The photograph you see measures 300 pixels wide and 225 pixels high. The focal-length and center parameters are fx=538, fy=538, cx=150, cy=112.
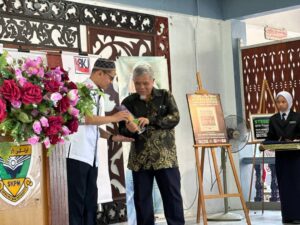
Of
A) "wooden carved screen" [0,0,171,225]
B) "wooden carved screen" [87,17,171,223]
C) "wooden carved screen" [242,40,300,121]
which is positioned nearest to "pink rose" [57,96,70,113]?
"wooden carved screen" [0,0,171,225]

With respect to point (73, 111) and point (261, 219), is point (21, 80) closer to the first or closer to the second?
point (73, 111)

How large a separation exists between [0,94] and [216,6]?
5.69 metres

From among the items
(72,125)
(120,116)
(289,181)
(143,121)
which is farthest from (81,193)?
(289,181)

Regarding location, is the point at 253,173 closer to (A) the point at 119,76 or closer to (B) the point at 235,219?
(B) the point at 235,219

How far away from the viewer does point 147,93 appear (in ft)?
13.8

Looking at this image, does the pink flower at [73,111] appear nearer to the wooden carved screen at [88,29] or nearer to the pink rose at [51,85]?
the pink rose at [51,85]

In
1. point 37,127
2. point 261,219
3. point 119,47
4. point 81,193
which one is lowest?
point 261,219

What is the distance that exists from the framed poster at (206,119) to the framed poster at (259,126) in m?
0.90

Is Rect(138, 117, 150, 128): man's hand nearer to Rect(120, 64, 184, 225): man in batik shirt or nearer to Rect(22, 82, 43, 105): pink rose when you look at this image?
Rect(120, 64, 184, 225): man in batik shirt

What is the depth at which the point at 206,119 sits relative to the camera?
5.40 metres

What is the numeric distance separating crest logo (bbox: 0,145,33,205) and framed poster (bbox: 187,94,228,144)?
11.3 feet

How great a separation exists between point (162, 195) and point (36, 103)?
97.9 inches

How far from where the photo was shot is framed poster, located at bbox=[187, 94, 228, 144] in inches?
209

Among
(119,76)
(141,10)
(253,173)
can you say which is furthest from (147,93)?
(253,173)
